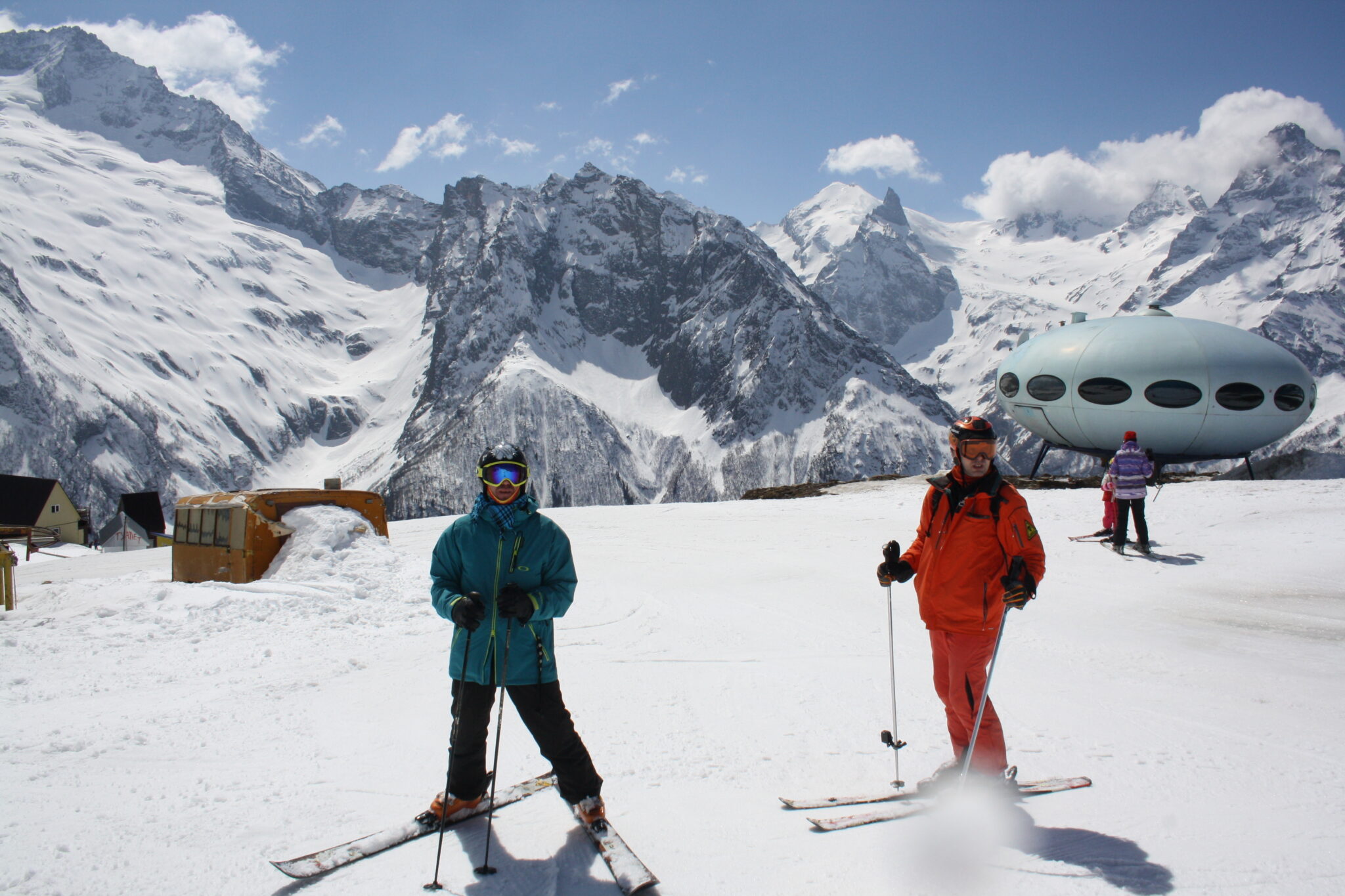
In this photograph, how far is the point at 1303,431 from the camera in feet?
621

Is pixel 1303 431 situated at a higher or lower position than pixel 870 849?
higher

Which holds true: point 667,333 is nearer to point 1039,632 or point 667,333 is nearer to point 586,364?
point 586,364

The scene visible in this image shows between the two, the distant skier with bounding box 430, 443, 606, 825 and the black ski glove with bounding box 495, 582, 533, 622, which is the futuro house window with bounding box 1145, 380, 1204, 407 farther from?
the black ski glove with bounding box 495, 582, 533, 622

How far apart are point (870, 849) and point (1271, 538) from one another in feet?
43.3

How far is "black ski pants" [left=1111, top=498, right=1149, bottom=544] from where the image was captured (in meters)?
12.4

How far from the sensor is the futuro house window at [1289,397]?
83.1 ft

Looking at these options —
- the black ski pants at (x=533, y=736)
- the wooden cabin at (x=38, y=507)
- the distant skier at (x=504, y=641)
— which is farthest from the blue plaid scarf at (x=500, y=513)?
the wooden cabin at (x=38, y=507)

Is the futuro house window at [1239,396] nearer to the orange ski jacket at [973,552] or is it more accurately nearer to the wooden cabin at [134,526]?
the orange ski jacket at [973,552]

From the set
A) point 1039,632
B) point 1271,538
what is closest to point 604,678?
point 1039,632

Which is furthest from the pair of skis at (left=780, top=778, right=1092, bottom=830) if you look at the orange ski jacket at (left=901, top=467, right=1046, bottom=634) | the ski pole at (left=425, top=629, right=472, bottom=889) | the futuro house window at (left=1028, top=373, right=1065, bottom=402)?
the futuro house window at (left=1028, top=373, right=1065, bottom=402)

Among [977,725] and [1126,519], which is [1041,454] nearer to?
[1126,519]

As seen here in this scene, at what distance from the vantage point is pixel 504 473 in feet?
13.0

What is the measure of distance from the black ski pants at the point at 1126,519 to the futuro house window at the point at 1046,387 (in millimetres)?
15292

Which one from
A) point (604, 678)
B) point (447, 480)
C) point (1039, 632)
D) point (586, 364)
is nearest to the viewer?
point (604, 678)
